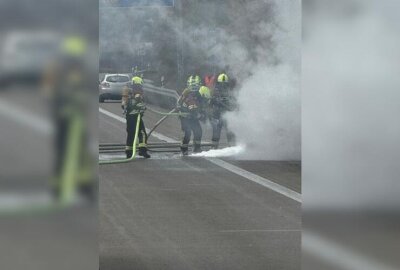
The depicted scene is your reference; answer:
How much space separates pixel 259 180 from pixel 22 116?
6.75 m

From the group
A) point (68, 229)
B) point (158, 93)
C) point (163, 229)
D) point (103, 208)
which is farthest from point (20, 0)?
point (158, 93)

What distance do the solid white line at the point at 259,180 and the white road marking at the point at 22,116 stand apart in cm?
549

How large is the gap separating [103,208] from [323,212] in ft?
14.7

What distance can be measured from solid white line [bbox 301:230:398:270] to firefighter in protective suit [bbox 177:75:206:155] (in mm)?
8696

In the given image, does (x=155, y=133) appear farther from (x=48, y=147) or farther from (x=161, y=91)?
(x=48, y=147)

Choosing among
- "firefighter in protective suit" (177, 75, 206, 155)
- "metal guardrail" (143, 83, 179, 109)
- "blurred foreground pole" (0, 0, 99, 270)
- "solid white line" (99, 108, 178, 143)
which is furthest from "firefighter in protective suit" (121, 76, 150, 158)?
"blurred foreground pole" (0, 0, 99, 270)

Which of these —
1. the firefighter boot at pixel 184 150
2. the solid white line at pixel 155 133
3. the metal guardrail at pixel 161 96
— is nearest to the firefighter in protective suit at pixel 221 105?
the firefighter boot at pixel 184 150

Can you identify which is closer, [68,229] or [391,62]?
[68,229]

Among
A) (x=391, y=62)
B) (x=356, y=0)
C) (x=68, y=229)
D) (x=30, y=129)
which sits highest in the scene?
(x=356, y=0)

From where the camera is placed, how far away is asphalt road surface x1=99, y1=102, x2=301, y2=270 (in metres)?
5.13

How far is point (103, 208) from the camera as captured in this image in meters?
7.01

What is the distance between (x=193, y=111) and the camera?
11.7 meters

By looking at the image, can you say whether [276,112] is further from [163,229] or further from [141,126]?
[163,229]

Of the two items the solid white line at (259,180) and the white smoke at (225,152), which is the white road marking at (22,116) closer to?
the solid white line at (259,180)
